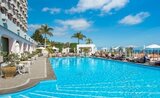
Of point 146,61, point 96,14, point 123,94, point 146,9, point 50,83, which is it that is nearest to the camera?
point 123,94

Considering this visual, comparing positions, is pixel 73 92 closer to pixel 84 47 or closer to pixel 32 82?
pixel 32 82

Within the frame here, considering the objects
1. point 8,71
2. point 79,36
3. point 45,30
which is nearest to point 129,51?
point 8,71

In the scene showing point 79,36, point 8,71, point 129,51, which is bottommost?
point 8,71

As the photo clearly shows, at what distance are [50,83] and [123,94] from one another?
3823mm

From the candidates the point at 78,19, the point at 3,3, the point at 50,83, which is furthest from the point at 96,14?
the point at 50,83

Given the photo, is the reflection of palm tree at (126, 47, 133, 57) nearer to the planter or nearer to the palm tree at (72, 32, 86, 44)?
the planter

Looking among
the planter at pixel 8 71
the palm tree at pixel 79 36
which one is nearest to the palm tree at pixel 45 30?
the palm tree at pixel 79 36

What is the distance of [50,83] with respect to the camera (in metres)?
11.3

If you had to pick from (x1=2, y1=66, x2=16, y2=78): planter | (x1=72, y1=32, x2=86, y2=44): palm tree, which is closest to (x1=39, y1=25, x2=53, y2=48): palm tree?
(x1=72, y1=32, x2=86, y2=44): palm tree

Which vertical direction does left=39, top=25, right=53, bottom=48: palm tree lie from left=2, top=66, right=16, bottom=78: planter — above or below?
above

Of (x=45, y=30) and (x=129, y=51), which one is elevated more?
(x=45, y=30)

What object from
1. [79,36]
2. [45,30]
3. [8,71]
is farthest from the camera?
[79,36]

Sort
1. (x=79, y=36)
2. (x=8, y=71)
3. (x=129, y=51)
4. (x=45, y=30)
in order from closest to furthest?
(x=8, y=71) → (x=129, y=51) → (x=45, y=30) → (x=79, y=36)

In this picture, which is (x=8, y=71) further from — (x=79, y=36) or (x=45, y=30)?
(x=79, y=36)
